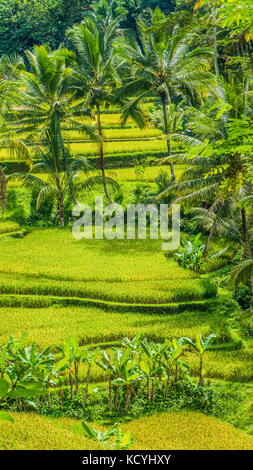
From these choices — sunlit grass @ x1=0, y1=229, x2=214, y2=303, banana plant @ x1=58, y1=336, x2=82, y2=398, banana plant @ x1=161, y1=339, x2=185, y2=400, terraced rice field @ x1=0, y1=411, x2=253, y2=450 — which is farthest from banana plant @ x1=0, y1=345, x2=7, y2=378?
sunlit grass @ x1=0, y1=229, x2=214, y2=303

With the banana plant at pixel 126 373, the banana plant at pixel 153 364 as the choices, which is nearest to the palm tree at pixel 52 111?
the banana plant at pixel 153 364

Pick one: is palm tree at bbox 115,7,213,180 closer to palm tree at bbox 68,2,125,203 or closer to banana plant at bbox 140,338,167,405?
palm tree at bbox 68,2,125,203

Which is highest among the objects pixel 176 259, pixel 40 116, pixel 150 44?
pixel 150 44

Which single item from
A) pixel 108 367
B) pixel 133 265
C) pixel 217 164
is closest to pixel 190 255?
pixel 133 265

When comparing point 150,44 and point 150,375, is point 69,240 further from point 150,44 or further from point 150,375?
point 150,375

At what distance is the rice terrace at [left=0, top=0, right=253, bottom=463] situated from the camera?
6109mm

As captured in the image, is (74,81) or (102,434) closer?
(102,434)

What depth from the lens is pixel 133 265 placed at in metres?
10.9

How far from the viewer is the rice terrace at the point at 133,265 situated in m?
6.11

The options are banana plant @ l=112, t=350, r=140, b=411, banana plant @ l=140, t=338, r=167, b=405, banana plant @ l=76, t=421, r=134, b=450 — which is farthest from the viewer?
banana plant @ l=140, t=338, r=167, b=405

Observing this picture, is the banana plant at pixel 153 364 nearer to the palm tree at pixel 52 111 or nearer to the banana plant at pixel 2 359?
the banana plant at pixel 2 359

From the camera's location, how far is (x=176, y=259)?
11.2 meters

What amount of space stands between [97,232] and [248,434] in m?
7.55
